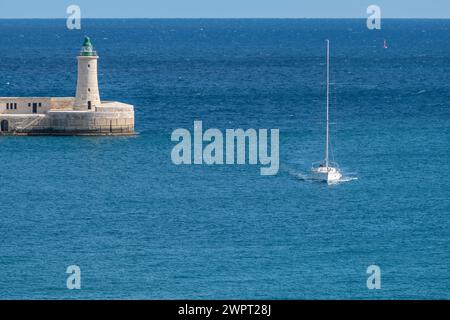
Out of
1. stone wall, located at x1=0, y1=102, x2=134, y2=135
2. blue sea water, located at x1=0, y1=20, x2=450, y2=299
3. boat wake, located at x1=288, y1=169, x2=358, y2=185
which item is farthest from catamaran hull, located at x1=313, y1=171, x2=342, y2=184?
stone wall, located at x1=0, y1=102, x2=134, y2=135

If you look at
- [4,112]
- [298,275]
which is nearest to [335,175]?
[298,275]

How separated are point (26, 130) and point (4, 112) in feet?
8.65

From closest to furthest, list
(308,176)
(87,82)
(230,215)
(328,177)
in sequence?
1. (230,215)
2. (328,177)
3. (308,176)
4. (87,82)

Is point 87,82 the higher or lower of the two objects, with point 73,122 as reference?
higher

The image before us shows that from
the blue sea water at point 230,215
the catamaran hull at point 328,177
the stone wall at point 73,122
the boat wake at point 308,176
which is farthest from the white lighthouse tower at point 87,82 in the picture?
the catamaran hull at point 328,177

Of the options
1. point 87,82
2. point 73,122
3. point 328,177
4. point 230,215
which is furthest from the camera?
point 87,82

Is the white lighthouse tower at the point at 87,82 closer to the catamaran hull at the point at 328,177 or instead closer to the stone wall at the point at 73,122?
the stone wall at the point at 73,122

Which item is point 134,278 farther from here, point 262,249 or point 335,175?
point 335,175

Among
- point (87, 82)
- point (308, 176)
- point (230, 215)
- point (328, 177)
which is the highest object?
point (87, 82)

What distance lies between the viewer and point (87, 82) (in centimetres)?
9450

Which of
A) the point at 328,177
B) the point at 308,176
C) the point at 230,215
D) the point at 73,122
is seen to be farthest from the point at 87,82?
the point at 230,215

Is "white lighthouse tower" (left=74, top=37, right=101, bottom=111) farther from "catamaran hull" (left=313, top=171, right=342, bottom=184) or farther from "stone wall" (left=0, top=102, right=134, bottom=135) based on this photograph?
"catamaran hull" (left=313, top=171, right=342, bottom=184)

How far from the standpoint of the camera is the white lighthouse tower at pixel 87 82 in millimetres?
93750

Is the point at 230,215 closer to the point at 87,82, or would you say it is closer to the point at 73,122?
the point at 73,122
